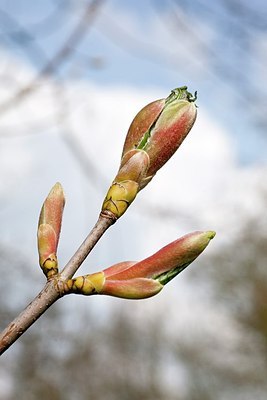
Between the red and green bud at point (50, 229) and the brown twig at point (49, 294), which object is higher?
the red and green bud at point (50, 229)

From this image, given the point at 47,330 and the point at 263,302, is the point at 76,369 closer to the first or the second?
the point at 47,330

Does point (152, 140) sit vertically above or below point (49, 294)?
above

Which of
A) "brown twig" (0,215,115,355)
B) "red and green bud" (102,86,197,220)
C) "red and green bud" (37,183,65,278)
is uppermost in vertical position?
"red and green bud" (102,86,197,220)

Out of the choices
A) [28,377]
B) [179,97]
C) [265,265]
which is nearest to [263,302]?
[265,265]

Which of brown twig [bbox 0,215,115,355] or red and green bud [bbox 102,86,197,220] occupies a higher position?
red and green bud [bbox 102,86,197,220]

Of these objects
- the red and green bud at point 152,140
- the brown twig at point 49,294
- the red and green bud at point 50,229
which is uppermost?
the red and green bud at point 152,140
